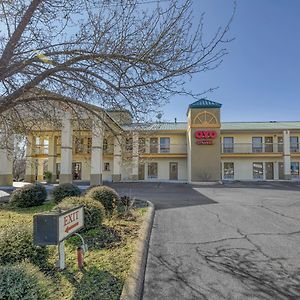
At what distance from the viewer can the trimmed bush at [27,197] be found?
12.3m

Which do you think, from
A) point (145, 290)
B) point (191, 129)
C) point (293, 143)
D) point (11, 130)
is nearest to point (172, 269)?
point (145, 290)

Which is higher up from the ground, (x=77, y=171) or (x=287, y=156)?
(x=287, y=156)

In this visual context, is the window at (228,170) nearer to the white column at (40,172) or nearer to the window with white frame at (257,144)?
the window with white frame at (257,144)

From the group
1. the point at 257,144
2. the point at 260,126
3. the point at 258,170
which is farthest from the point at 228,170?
the point at 260,126

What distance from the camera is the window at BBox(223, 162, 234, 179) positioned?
117 feet

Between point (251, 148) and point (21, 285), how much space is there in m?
35.3

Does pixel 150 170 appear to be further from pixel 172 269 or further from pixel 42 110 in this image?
pixel 172 269

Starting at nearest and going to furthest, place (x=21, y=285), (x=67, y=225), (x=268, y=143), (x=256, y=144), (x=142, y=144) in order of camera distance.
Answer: (x=21, y=285)
(x=67, y=225)
(x=142, y=144)
(x=268, y=143)
(x=256, y=144)

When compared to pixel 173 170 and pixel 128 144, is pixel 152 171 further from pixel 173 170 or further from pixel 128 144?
pixel 128 144

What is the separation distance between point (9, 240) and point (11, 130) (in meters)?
5.24

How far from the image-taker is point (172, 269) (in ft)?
16.5

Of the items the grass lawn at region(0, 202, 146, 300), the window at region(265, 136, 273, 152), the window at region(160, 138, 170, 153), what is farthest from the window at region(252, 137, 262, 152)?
the grass lawn at region(0, 202, 146, 300)

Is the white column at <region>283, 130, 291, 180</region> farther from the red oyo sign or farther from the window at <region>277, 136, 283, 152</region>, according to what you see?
the red oyo sign

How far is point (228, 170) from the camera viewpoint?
118ft
